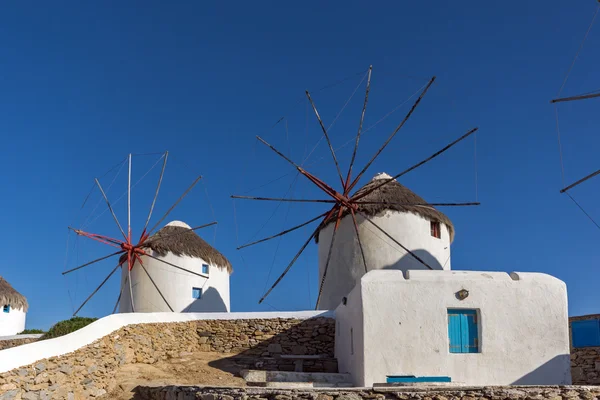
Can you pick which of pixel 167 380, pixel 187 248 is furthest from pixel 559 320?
pixel 187 248

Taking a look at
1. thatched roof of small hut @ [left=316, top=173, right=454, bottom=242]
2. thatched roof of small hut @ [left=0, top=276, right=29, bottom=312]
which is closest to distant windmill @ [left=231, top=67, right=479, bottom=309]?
thatched roof of small hut @ [left=316, top=173, right=454, bottom=242]

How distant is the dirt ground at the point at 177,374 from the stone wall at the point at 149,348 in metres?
0.26

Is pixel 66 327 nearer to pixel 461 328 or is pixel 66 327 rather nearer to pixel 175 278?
pixel 175 278

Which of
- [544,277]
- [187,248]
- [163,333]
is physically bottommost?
[163,333]

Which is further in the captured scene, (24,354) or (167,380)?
(167,380)

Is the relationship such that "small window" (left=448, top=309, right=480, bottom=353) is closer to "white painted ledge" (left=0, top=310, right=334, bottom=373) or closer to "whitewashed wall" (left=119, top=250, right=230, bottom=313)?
"white painted ledge" (left=0, top=310, right=334, bottom=373)

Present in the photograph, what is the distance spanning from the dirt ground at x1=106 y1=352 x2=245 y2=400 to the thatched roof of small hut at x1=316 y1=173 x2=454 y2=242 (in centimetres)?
662

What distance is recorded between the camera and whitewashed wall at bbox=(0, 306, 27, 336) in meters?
30.6

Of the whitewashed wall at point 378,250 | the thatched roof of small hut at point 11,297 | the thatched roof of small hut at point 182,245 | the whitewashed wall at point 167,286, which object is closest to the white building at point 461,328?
the whitewashed wall at point 378,250

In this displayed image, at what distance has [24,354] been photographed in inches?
471

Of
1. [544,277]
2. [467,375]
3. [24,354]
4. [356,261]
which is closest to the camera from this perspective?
[24,354]

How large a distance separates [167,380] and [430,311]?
5.86 metres

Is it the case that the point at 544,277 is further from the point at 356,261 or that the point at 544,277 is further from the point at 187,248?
the point at 187,248

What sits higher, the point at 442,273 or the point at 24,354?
the point at 442,273
